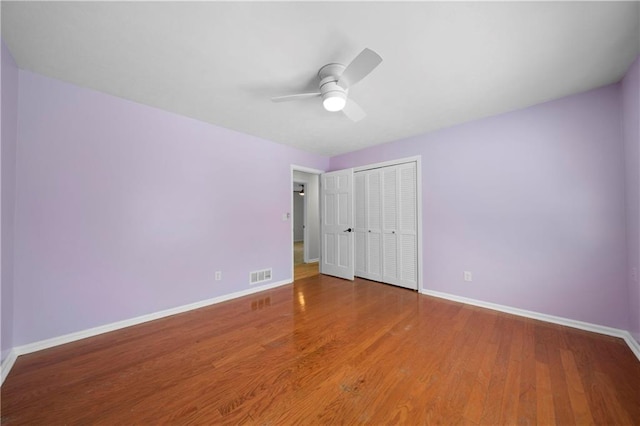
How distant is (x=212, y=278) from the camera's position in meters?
3.13

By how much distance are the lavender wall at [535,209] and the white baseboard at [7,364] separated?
4343 millimetres

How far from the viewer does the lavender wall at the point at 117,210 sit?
202 centimetres

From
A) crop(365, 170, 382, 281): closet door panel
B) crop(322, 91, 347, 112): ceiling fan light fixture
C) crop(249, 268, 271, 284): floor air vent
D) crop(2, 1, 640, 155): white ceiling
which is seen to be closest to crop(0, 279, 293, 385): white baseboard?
crop(249, 268, 271, 284): floor air vent

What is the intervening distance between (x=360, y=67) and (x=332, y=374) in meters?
2.27

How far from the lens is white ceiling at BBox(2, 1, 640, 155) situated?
141 centimetres

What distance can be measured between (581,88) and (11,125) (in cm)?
517

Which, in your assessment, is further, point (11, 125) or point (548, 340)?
point (548, 340)

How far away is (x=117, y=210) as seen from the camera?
2.41 meters

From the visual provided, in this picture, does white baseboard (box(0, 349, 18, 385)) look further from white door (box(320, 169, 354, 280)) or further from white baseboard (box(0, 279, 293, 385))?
white door (box(320, 169, 354, 280))

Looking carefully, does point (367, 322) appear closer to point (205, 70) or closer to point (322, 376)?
point (322, 376)

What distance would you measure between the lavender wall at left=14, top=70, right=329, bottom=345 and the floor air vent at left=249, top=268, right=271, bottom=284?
0.38ft

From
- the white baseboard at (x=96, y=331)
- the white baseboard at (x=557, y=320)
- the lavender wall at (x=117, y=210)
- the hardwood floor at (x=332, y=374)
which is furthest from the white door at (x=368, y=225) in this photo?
the white baseboard at (x=96, y=331)

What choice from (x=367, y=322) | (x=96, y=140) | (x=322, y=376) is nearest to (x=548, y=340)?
(x=367, y=322)

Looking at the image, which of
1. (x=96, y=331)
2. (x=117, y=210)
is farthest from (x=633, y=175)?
(x=96, y=331)
